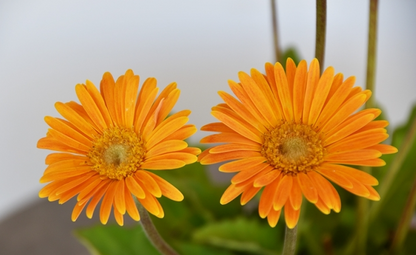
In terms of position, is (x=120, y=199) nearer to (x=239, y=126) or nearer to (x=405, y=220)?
(x=239, y=126)

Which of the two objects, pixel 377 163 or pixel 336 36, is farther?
pixel 336 36

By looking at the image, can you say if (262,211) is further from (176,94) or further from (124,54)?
(124,54)

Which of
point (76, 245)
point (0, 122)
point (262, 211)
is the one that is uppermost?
point (0, 122)

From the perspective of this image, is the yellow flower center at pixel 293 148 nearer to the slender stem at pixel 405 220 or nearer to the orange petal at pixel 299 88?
the orange petal at pixel 299 88

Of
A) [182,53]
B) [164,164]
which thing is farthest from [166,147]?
[182,53]

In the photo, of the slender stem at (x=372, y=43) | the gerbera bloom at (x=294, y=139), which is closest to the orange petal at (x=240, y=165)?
the gerbera bloom at (x=294, y=139)

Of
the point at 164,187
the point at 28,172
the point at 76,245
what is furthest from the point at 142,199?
the point at 28,172

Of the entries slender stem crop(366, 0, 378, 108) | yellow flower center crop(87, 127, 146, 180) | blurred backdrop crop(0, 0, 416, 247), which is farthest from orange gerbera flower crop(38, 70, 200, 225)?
blurred backdrop crop(0, 0, 416, 247)

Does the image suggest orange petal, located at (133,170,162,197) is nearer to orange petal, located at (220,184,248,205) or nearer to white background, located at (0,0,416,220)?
orange petal, located at (220,184,248,205)
